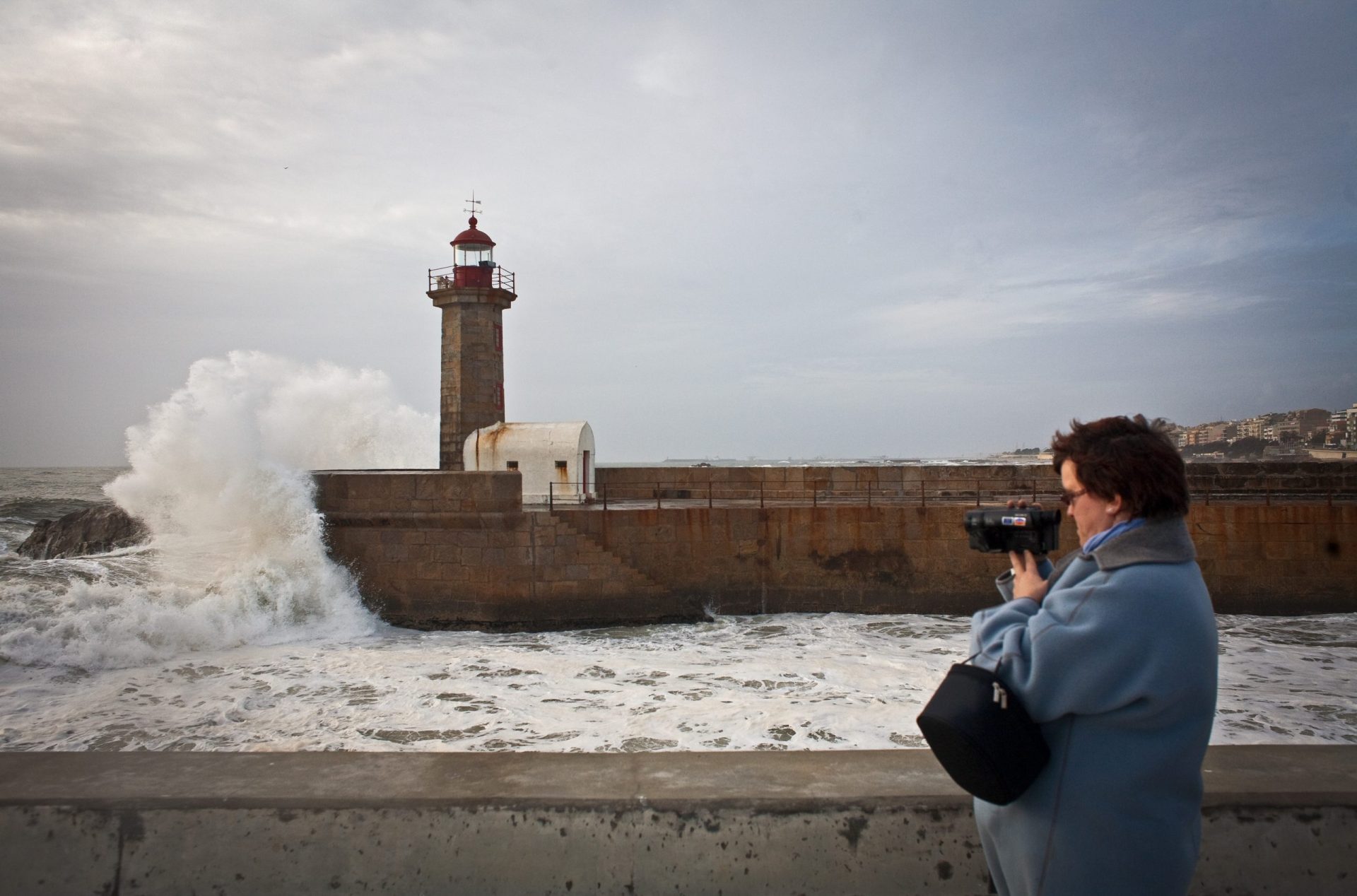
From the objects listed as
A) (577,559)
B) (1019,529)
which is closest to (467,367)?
(577,559)

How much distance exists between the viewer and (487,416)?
1689cm

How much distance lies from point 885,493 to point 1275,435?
66.1 metres

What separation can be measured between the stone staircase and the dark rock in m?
8.06

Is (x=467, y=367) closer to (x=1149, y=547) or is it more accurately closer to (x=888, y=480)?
(x=888, y=480)

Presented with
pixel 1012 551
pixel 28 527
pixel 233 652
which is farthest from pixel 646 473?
pixel 28 527

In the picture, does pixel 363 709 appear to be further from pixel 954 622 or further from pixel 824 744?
pixel 954 622

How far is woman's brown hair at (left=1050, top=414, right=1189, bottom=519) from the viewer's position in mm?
1350

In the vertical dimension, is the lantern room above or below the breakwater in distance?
above

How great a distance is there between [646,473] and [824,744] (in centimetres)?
1123

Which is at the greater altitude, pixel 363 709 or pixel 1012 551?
pixel 1012 551

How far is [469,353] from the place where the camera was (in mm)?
16891

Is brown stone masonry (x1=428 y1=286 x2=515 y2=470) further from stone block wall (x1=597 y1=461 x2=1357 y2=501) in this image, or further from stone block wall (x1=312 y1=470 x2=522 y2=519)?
stone block wall (x1=312 y1=470 x2=522 y2=519)

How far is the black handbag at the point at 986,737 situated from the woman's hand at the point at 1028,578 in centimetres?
21

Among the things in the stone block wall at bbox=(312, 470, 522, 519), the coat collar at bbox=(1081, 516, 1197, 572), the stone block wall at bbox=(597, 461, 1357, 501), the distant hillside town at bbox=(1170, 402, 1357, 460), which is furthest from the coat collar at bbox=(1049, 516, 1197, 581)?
the distant hillside town at bbox=(1170, 402, 1357, 460)
